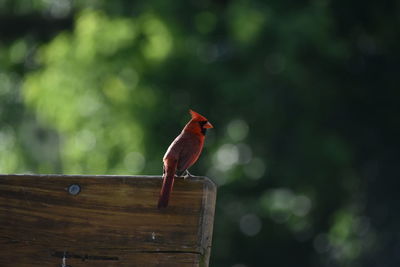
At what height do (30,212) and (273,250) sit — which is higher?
(30,212)

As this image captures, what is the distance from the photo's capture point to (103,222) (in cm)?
195

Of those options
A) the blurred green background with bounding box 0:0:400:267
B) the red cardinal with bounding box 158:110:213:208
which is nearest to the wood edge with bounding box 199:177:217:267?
the red cardinal with bounding box 158:110:213:208

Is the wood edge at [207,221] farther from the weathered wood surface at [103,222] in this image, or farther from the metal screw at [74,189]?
the metal screw at [74,189]

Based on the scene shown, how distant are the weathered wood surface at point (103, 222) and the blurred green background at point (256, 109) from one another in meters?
6.40

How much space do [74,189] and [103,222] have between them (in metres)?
0.10

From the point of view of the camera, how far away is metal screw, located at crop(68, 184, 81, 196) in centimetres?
200

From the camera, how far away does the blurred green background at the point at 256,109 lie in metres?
9.07

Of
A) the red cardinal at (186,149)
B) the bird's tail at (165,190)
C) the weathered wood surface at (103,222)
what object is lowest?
the red cardinal at (186,149)

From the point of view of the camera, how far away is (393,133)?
10.0m

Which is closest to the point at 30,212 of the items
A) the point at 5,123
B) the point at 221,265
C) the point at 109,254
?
the point at 109,254

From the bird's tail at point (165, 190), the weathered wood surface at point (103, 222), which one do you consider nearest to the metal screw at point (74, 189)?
the weathered wood surface at point (103, 222)

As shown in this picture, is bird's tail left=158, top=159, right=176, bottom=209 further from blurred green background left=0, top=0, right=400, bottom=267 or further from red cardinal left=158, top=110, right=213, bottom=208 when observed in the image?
blurred green background left=0, top=0, right=400, bottom=267

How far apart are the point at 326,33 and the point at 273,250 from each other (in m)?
2.38

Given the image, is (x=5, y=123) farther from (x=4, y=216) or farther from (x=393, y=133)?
(x=4, y=216)
